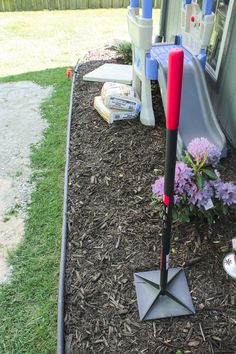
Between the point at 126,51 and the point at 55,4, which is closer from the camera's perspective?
the point at 126,51

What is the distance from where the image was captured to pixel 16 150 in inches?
149

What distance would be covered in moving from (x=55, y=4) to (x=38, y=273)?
9.14 m

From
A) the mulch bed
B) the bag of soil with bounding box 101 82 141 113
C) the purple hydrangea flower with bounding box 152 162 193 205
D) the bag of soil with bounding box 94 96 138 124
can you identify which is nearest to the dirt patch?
the mulch bed

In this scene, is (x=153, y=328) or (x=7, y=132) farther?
(x=7, y=132)

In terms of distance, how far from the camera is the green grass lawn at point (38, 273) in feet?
6.79

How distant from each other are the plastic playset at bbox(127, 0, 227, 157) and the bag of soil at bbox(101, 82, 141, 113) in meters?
0.10

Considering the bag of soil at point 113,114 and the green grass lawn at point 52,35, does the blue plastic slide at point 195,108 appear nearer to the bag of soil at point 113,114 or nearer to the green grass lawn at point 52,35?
the bag of soil at point 113,114

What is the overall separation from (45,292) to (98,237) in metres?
0.50

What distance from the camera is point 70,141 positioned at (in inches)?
138

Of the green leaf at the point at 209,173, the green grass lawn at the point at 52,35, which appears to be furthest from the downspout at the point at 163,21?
the green leaf at the point at 209,173

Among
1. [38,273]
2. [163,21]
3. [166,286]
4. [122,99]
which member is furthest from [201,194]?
[163,21]

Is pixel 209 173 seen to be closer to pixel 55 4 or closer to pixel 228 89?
pixel 228 89

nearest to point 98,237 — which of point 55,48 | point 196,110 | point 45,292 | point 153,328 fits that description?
point 45,292

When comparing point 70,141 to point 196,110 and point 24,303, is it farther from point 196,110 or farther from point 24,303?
point 24,303
